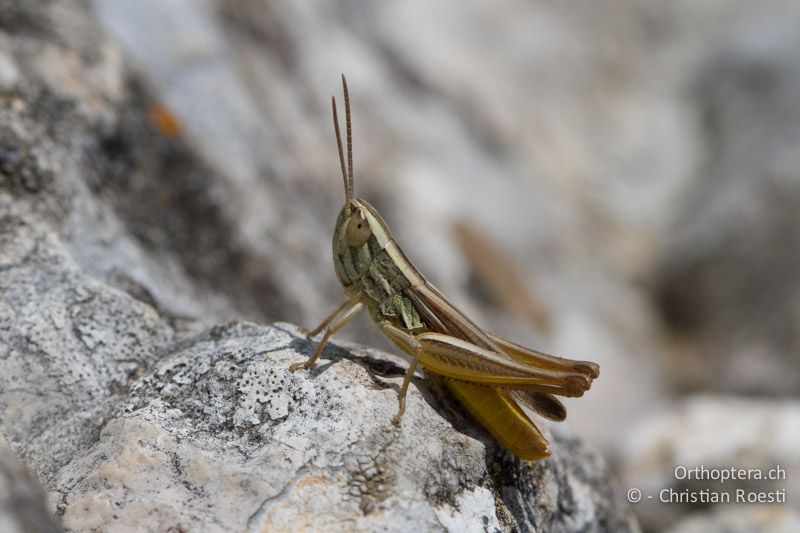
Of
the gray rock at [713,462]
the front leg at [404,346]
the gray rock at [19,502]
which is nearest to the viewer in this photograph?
the gray rock at [19,502]

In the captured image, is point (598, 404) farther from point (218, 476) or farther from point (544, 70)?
point (218, 476)

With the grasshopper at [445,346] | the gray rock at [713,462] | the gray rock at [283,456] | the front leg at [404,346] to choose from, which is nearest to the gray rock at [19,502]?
the gray rock at [283,456]

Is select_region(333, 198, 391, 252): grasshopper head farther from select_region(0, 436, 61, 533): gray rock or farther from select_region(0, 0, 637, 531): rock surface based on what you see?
select_region(0, 436, 61, 533): gray rock

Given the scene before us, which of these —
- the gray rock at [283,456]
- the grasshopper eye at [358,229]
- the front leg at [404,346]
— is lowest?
the gray rock at [283,456]

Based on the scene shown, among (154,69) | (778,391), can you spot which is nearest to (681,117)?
(778,391)

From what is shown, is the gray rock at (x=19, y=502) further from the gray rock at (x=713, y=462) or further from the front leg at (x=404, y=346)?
the gray rock at (x=713, y=462)

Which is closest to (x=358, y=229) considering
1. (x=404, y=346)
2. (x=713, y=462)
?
(x=404, y=346)

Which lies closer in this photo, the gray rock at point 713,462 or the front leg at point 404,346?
the front leg at point 404,346
